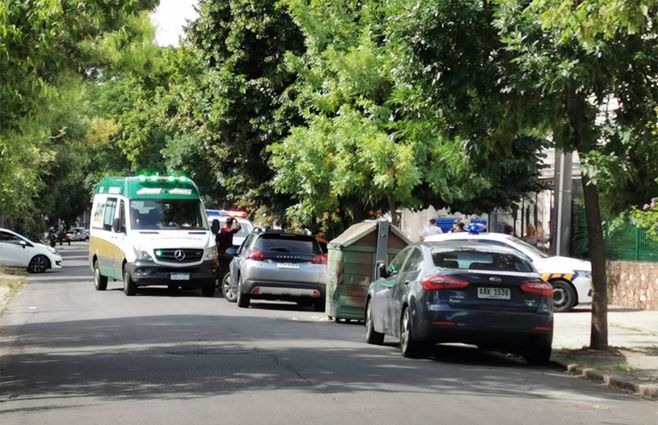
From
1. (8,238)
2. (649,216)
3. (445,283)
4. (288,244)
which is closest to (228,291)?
(288,244)

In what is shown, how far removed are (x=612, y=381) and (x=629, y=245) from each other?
14491 millimetres

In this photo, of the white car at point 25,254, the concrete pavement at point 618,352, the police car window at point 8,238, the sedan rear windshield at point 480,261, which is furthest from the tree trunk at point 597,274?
the police car window at point 8,238

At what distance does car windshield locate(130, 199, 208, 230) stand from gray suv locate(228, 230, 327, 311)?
4.60 metres

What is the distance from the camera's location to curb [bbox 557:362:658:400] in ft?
41.0

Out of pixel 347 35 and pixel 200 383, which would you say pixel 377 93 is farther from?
pixel 200 383

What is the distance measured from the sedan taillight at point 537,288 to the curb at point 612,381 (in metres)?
0.93

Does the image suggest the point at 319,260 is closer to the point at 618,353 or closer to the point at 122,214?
the point at 122,214

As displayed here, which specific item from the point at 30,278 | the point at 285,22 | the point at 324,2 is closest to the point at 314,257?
the point at 324,2

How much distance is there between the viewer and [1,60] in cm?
1342

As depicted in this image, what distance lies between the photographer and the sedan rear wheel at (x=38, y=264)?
1766 inches

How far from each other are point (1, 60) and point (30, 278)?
93.1 ft

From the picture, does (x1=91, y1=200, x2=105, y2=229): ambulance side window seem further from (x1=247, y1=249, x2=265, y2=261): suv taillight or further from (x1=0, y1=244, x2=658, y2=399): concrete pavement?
(x1=0, y1=244, x2=658, y2=399): concrete pavement

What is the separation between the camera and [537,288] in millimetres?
14930

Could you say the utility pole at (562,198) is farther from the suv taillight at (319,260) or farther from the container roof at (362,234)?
the suv taillight at (319,260)
